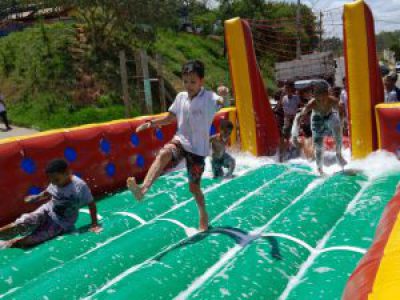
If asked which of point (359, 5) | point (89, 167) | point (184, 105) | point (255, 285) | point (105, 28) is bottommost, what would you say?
point (255, 285)

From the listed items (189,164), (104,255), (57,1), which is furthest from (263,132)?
(57,1)

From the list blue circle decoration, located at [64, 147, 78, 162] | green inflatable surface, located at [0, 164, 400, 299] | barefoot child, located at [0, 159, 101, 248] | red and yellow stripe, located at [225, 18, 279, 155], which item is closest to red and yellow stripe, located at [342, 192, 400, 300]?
green inflatable surface, located at [0, 164, 400, 299]

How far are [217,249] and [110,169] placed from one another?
236 cm

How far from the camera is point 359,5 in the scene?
17.9 ft

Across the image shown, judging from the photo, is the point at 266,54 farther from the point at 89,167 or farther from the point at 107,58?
the point at 89,167

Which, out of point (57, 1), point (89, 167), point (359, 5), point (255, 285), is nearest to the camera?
point (255, 285)

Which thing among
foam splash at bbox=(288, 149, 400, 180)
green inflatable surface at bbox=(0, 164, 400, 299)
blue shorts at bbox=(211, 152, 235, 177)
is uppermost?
blue shorts at bbox=(211, 152, 235, 177)

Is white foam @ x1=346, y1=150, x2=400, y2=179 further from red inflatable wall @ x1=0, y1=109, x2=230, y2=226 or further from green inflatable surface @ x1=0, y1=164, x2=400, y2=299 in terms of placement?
red inflatable wall @ x1=0, y1=109, x2=230, y2=226

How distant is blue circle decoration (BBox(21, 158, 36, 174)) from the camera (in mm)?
4217

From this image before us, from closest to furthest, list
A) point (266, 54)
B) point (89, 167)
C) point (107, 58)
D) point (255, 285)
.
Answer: point (255, 285) → point (89, 167) → point (107, 58) → point (266, 54)

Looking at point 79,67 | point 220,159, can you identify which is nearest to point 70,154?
point 220,159

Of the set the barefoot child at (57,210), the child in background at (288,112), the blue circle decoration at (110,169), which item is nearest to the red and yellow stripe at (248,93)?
the child in background at (288,112)

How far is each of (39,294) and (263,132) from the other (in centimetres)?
443

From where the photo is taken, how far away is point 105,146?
507cm
